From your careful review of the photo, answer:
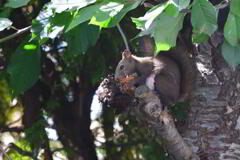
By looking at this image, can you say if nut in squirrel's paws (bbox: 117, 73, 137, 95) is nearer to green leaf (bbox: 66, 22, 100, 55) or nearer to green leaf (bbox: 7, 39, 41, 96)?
green leaf (bbox: 66, 22, 100, 55)

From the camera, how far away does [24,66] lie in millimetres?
1675

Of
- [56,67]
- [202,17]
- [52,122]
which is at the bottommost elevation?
[52,122]

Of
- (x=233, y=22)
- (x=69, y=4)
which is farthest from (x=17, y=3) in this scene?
(x=233, y=22)

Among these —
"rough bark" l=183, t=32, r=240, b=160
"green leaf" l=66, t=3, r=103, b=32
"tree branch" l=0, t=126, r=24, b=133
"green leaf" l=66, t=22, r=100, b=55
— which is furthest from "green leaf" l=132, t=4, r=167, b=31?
"tree branch" l=0, t=126, r=24, b=133

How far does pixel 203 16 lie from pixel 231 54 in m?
0.20

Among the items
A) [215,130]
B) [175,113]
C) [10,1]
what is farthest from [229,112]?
[10,1]

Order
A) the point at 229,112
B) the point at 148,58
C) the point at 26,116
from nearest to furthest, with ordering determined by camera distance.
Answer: the point at 229,112 < the point at 148,58 < the point at 26,116

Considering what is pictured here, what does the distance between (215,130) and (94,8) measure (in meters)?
0.66

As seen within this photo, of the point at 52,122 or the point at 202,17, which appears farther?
the point at 52,122

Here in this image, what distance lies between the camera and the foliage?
1054 millimetres

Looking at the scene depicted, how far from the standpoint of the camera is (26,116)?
7.72 ft

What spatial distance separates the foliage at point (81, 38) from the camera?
41.5 inches

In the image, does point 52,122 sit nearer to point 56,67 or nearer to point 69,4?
point 56,67

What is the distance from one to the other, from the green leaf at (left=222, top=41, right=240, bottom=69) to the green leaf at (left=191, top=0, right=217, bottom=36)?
166 millimetres
